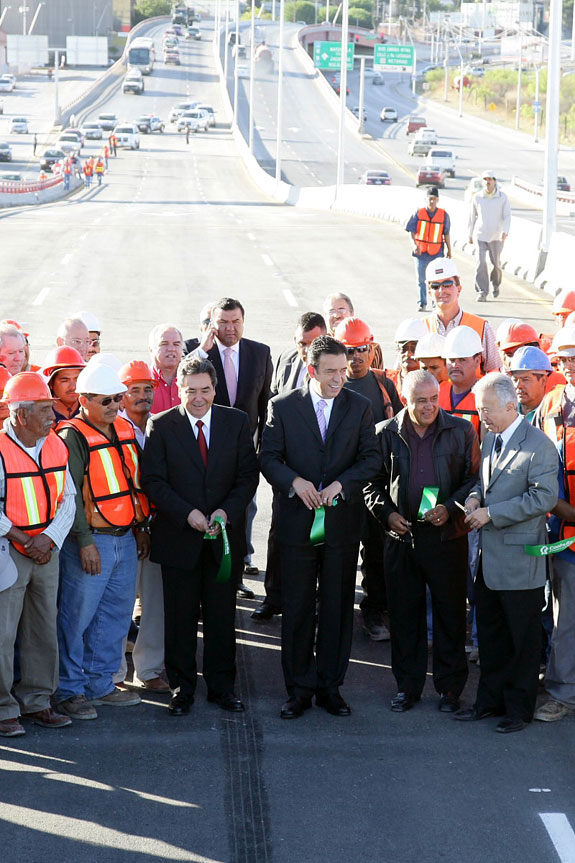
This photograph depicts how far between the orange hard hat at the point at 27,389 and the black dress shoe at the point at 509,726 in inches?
132

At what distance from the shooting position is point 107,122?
10200cm

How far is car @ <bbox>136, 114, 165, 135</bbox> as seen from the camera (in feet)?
341

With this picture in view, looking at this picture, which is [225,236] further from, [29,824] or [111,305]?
[29,824]

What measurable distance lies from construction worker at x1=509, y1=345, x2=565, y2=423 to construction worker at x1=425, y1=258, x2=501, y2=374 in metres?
1.92

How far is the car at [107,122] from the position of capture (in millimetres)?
101812

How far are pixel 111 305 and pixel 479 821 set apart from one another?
1828 cm

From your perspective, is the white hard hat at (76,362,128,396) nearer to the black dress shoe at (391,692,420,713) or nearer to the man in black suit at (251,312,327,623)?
the man in black suit at (251,312,327,623)

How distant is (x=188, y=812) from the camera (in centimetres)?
662

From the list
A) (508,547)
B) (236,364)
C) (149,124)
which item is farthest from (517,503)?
(149,124)

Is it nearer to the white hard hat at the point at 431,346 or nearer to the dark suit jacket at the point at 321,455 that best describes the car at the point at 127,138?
the white hard hat at the point at 431,346

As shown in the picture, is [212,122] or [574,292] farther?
[212,122]

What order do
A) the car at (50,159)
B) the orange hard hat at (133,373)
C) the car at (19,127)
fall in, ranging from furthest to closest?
the car at (19,127) → the car at (50,159) → the orange hard hat at (133,373)

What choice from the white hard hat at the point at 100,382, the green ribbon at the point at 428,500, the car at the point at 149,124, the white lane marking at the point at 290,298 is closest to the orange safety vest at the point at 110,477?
the white hard hat at the point at 100,382

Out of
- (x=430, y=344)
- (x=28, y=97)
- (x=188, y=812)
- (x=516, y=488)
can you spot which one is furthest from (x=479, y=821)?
(x=28, y=97)
